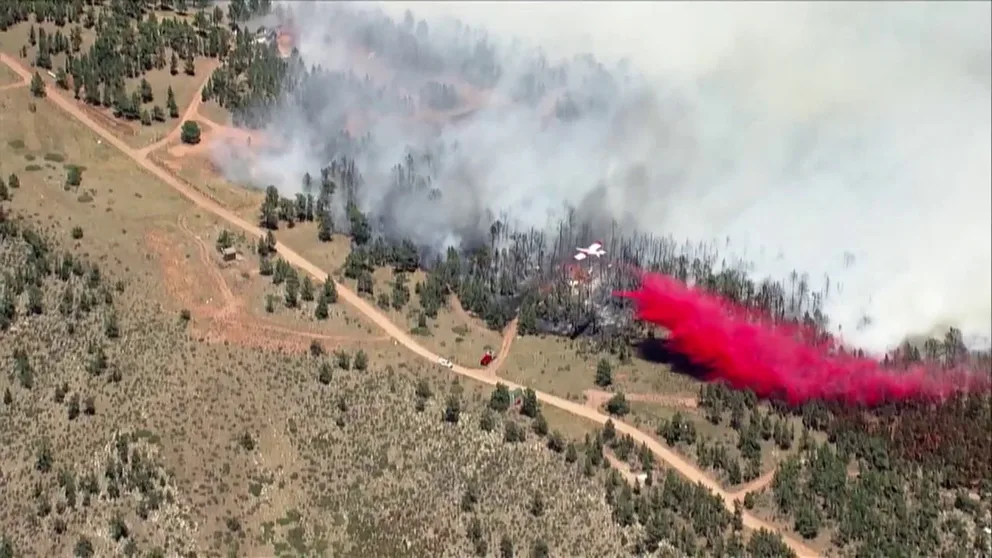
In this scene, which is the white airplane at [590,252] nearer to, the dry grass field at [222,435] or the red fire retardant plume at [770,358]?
the red fire retardant plume at [770,358]

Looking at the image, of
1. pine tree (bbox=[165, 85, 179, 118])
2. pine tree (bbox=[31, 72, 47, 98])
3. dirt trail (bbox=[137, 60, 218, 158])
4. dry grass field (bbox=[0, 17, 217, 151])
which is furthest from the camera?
pine tree (bbox=[165, 85, 179, 118])

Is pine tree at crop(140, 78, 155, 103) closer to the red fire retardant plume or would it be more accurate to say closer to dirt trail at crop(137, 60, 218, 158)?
dirt trail at crop(137, 60, 218, 158)

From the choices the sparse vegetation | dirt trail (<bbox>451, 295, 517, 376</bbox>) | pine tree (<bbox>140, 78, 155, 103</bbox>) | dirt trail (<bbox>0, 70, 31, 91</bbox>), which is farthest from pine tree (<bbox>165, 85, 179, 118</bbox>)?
dirt trail (<bbox>451, 295, 517, 376</bbox>)

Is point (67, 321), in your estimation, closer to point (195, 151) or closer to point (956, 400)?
point (195, 151)

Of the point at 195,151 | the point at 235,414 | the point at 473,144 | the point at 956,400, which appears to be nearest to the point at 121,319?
the point at 235,414

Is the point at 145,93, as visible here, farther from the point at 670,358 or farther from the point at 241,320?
the point at 670,358

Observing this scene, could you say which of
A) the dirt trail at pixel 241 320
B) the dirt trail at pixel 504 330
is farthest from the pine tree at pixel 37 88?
the dirt trail at pixel 504 330
